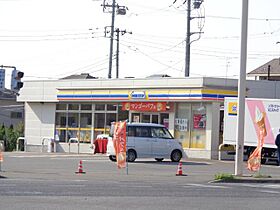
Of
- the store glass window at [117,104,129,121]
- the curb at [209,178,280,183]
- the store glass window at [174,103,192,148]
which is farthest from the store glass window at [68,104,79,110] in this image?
the curb at [209,178,280,183]

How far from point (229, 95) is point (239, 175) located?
51.7ft

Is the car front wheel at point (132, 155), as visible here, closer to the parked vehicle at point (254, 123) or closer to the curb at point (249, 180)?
the parked vehicle at point (254, 123)

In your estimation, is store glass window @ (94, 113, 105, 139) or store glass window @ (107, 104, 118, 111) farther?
store glass window @ (94, 113, 105, 139)

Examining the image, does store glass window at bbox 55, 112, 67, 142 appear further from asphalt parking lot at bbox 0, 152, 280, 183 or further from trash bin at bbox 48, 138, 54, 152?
asphalt parking lot at bbox 0, 152, 280, 183

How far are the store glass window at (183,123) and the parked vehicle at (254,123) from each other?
3.04 m

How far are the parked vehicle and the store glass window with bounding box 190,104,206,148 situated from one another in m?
1.88

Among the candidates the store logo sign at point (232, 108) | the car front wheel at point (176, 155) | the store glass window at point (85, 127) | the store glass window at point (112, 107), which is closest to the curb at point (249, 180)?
the car front wheel at point (176, 155)

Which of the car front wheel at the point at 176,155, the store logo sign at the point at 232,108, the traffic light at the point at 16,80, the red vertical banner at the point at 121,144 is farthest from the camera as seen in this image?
the store logo sign at the point at 232,108

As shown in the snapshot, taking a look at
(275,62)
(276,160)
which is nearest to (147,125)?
(276,160)

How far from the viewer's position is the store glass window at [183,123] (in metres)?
40.6

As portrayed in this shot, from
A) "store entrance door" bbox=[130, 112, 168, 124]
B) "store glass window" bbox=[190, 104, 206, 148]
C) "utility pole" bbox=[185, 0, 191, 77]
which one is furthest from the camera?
"utility pole" bbox=[185, 0, 191, 77]

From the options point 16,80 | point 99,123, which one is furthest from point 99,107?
point 16,80

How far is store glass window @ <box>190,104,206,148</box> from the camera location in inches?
1563

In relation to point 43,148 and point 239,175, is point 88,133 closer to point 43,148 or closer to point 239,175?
point 43,148
